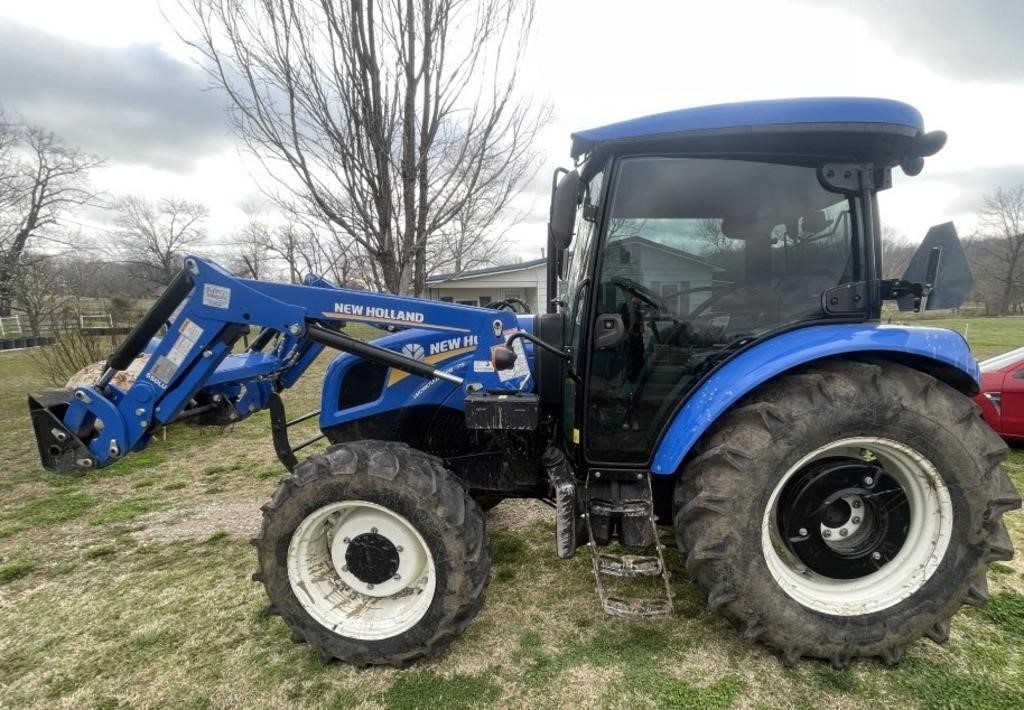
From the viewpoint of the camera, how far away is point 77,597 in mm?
2762

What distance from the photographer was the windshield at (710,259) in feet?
7.06

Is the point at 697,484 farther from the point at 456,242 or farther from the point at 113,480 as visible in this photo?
the point at 456,242

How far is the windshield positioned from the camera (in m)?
2.15

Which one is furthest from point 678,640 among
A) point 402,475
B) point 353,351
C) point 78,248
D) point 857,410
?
point 78,248

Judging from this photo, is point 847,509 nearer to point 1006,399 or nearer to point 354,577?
point 354,577

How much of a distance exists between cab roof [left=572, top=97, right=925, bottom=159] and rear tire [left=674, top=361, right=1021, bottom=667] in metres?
0.92

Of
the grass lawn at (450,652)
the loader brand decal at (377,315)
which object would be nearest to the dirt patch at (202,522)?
the grass lawn at (450,652)

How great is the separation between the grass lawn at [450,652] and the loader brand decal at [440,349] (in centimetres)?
127

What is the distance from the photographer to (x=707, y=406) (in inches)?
81.1

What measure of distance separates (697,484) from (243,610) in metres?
2.28

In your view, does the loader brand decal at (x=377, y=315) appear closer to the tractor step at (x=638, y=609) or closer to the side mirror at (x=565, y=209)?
the side mirror at (x=565, y=209)

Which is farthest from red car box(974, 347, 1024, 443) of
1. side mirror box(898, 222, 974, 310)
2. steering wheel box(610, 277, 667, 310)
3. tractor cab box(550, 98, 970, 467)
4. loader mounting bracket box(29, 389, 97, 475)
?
loader mounting bracket box(29, 389, 97, 475)

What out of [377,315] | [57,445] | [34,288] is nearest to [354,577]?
[377,315]

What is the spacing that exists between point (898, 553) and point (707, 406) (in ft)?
3.48
